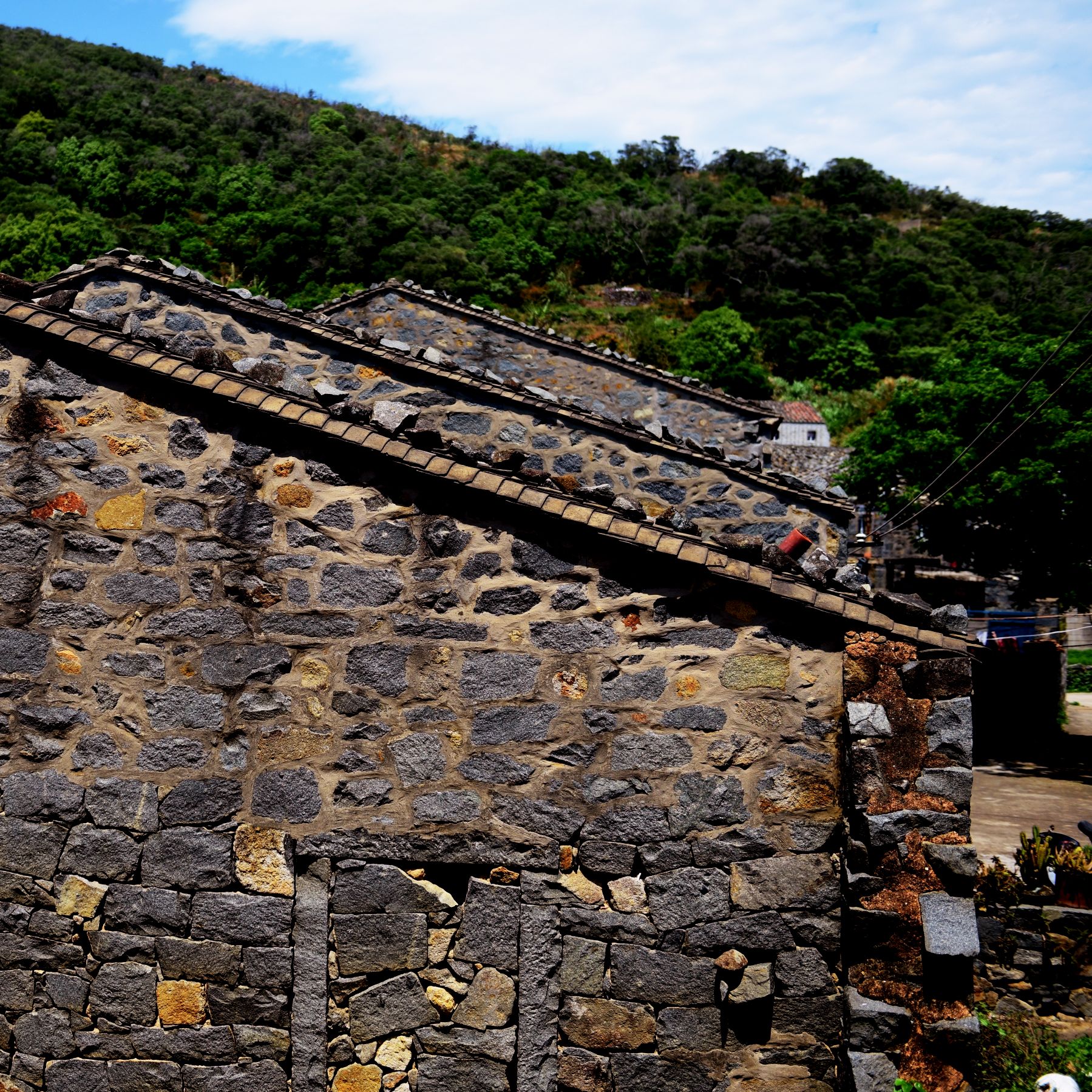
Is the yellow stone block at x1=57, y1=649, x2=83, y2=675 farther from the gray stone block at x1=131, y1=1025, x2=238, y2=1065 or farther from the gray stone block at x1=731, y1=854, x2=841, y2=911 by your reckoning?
the gray stone block at x1=731, y1=854, x2=841, y2=911

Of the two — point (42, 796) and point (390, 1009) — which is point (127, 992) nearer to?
point (42, 796)

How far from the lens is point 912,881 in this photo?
4.36 meters

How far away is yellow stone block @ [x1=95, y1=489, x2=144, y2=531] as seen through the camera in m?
4.79

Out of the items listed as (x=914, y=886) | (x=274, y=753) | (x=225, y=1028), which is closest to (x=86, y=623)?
(x=274, y=753)

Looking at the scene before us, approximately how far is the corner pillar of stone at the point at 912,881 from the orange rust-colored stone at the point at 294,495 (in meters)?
2.66

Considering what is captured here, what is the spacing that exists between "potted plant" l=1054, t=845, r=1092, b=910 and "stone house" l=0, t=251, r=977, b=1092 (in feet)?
10.2

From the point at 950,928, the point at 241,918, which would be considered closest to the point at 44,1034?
the point at 241,918

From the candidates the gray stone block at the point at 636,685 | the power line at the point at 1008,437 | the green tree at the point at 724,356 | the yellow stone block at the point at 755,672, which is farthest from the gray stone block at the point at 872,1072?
the green tree at the point at 724,356

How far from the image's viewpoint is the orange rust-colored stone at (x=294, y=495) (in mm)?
4738

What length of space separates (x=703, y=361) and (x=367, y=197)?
60.7 ft

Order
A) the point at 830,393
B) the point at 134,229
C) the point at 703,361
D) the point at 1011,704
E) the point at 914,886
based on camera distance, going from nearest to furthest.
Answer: the point at 914,886 < the point at 1011,704 < the point at 134,229 < the point at 703,361 < the point at 830,393

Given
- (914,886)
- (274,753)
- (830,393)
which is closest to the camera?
(914,886)

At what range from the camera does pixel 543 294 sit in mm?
53656

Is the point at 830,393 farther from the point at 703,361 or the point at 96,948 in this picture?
the point at 96,948
